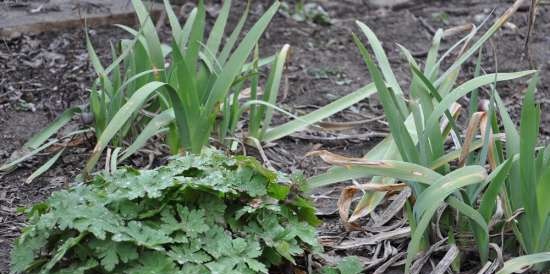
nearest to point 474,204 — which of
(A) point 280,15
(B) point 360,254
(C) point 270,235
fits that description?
(B) point 360,254

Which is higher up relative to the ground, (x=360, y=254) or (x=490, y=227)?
(x=490, y=227)

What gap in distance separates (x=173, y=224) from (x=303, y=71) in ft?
7.42

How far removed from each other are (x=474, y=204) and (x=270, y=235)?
70cm

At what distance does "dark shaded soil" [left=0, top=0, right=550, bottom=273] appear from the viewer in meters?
3.54

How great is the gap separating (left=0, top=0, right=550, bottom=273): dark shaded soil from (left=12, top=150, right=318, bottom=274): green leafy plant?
439mm

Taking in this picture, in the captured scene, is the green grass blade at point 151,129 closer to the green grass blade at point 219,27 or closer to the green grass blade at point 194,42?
the green grass blade at point 194,42

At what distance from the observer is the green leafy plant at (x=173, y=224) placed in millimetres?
2455

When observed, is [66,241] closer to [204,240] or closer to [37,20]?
[204,240]

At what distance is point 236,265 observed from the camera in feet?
8.35

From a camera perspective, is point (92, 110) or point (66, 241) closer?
point (66, 241)

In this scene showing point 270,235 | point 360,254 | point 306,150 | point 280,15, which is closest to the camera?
point 270,235

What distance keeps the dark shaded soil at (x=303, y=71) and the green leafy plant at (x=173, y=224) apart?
0.44 m

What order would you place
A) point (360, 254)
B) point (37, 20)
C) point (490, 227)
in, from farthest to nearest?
point (37, 20)
point (360, 254)
point (490, 227)

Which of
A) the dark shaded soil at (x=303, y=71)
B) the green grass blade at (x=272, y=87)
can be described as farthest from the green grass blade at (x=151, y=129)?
the green grass blade at (x=272, y=87)
